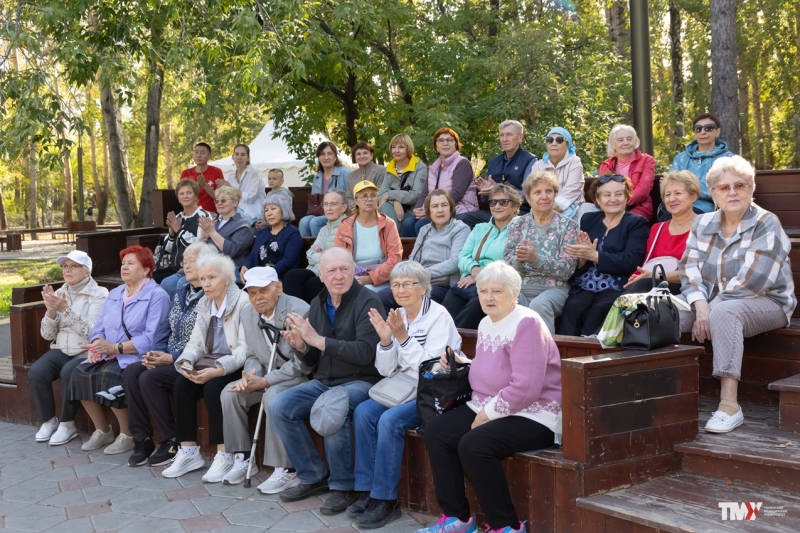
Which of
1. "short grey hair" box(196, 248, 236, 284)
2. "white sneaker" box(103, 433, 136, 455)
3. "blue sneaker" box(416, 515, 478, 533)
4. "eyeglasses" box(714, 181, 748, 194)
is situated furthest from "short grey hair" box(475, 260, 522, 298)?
"white sneaker" box(103, 433, 136, 455)

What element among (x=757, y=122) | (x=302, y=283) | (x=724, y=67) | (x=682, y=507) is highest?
(x=757, y=122)

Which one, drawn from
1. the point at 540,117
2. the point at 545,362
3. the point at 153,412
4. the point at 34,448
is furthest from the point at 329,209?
the point at 540,117

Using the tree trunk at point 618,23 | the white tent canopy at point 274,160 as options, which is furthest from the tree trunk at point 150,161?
the tree trunk at point 618,23

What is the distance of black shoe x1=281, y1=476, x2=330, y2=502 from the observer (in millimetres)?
5391

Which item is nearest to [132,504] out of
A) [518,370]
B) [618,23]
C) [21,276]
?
[518,370]

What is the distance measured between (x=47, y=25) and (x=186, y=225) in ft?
8.24

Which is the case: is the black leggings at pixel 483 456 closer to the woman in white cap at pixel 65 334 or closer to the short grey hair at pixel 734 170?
the short grey hair at pixel 734 170

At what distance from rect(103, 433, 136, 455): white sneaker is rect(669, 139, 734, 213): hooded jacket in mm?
4893

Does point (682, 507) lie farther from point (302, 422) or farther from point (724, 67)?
point (724, 67)

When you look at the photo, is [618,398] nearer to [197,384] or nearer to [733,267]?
[733,267]

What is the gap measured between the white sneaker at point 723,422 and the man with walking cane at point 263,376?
8.38ft

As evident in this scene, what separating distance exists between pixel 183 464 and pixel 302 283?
2221 millimetres

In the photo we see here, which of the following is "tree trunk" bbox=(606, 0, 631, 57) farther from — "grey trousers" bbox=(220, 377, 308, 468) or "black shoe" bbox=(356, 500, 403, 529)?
"black shoe" bbox=(356, 500, 403, 529)

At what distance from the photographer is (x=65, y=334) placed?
7383 millimetres
